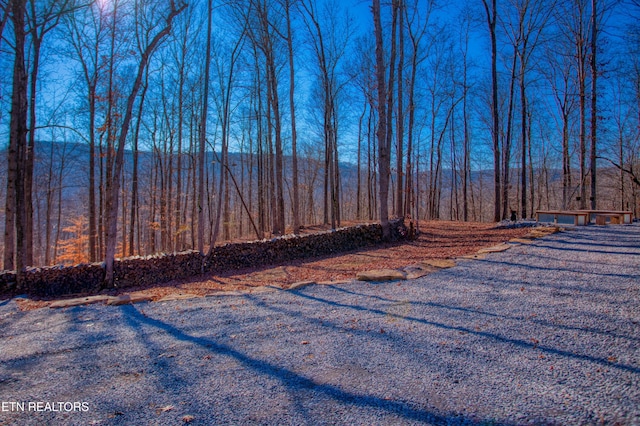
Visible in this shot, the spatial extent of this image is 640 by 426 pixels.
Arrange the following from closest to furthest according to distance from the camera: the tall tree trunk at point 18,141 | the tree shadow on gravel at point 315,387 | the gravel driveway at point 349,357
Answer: the tree shadow on gravel at point 315,387, the gravel driveway at point 349,357, the tall tree trunk at point 18,141

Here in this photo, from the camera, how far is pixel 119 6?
9.78 metres

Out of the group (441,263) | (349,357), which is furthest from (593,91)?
(349,357)

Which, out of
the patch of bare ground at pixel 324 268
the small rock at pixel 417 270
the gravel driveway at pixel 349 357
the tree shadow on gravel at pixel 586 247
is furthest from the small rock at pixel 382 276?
the tree shadow on gravel at pixel 586 247

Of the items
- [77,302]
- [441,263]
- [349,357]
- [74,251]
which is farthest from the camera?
[74,251]

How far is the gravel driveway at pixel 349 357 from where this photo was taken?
5.90 feet

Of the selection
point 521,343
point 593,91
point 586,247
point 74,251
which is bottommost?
point 74,251

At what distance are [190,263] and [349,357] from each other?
580 centimetres

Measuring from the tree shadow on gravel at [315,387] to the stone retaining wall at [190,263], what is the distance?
4.32 m

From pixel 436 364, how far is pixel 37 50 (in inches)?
456

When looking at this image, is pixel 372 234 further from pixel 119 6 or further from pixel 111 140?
pixel 119 6

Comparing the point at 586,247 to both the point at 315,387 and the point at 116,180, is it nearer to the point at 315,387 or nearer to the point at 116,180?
the point at 315,387

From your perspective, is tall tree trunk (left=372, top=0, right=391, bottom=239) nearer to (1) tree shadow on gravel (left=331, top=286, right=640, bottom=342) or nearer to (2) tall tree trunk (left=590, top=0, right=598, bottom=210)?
(1) tree shadow on gravel (left=331, top=286, right=640, bottom=342)

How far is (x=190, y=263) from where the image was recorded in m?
7.21

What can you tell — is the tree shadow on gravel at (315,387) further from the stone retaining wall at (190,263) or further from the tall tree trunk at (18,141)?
the tall tree trunk at (18,141)
